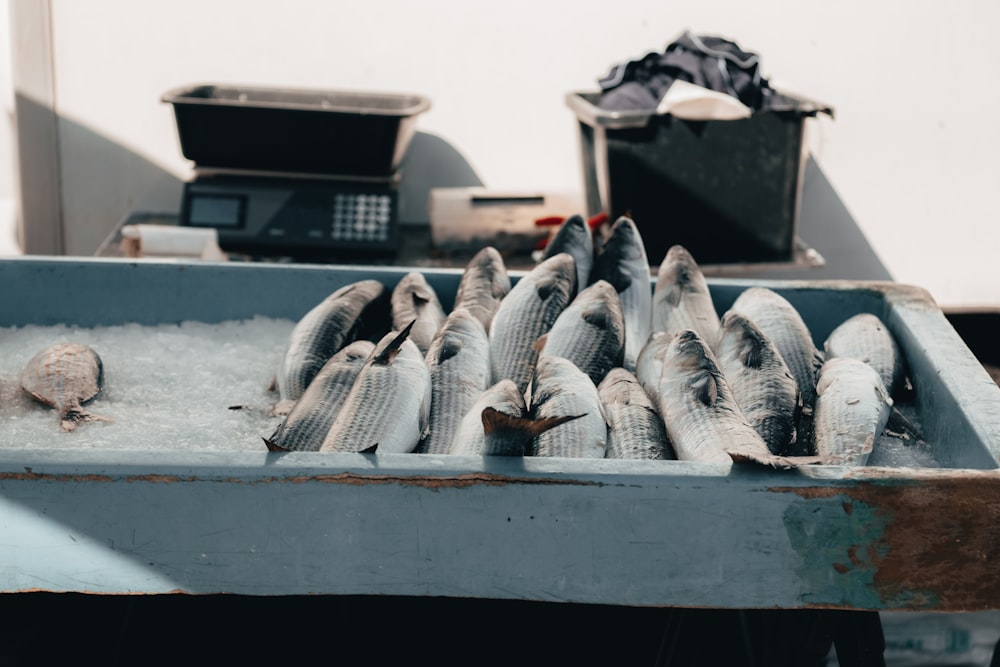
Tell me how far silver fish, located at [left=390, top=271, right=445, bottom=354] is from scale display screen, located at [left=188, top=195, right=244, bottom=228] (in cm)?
120

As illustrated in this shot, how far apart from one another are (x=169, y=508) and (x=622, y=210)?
2.04m

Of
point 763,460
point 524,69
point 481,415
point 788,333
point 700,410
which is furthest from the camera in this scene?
point 524,69

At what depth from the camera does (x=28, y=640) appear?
6.61ft

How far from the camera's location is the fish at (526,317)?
1.78 metres

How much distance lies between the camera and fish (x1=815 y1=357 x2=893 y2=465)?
1.46 metres

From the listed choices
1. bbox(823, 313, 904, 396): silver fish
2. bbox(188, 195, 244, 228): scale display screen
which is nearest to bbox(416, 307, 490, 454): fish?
bbox(823, 313, 904, 396): silver fish

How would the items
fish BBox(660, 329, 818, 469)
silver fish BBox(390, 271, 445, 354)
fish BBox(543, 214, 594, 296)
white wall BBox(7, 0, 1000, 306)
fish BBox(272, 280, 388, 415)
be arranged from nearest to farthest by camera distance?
fish BBox(660, 329, 818, 469)
fish BBox(272, 280, 388, 415)
silver fish BBox(390, 271, 445, 354)
fish BBox(543, 214, 594, 296)
white wall BBox(7, 0, 1000, 306)

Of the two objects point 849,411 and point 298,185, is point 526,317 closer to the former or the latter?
point 849,411

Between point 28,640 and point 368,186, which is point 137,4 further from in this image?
point 28,640

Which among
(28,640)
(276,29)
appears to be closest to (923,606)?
(28,640)

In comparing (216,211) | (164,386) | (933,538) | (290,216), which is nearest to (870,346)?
(933,538)

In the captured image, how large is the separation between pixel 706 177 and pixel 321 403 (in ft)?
5.98

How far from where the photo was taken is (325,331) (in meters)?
1.83

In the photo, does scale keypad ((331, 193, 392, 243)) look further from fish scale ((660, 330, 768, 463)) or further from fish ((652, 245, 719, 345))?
fish scale ((660, 330, 768, 463))
